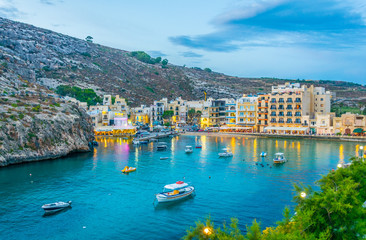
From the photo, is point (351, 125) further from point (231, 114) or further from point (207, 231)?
point (207, 231)

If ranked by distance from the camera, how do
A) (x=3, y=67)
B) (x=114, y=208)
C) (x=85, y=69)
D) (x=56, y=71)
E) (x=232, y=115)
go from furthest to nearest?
(x=85, y=69) < (x=56, y=71) < (x=232, y=115) < (x=3, y=67) < (x=114, y=208)

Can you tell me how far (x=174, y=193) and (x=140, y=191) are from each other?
5.50 metres

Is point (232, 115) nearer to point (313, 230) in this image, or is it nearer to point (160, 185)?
point (160, 185)

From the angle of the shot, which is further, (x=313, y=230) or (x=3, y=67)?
(x=3, y=67)

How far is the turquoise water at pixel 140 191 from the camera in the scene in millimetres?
28641

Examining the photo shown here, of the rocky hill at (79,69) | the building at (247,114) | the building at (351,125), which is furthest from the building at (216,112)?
the building at (351,125)

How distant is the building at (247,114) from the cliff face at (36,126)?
5751 centimetres

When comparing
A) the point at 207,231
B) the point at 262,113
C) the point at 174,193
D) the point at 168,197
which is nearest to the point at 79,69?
the point at 262,113

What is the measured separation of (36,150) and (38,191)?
71.5ft

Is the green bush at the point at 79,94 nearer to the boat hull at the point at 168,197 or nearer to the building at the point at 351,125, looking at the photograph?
the building at the point at 351,125

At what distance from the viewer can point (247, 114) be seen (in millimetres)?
114375

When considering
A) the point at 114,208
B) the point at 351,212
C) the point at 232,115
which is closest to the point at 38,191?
the point at 114,208

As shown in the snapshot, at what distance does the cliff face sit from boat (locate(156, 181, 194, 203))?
3215 centimetres

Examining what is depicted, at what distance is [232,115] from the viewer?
121688 mm
